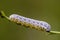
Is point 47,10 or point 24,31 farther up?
point 47,10

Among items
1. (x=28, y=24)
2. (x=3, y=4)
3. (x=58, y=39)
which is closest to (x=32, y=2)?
(x=3, y=4)

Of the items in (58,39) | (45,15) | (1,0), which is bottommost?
(58,39)

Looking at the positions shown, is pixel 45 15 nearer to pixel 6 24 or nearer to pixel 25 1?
pixel 25 1

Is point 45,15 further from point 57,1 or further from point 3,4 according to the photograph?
point 3,4

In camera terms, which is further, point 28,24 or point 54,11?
point 54,11

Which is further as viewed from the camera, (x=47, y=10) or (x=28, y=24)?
(x=47, y=10)


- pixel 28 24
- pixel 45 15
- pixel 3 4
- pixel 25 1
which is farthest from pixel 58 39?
pixel 28 24
